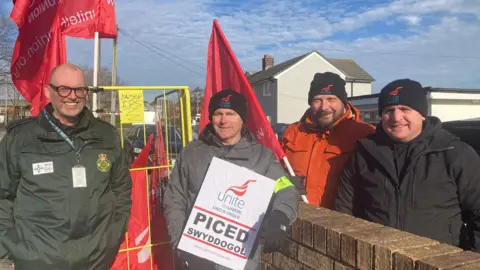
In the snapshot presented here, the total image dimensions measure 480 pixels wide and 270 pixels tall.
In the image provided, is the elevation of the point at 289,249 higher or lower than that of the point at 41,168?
lower

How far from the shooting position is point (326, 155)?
3219 mm

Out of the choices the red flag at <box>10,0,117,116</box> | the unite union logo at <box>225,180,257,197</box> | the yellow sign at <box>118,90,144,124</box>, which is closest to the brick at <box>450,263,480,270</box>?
the unite union logo at <box>225,180,257,197</box>

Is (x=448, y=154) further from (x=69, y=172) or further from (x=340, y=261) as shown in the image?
(x=69, y=172)

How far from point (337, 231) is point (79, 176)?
1588mm

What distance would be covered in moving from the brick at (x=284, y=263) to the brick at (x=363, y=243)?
1.49 feet

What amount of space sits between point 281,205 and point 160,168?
1.72m

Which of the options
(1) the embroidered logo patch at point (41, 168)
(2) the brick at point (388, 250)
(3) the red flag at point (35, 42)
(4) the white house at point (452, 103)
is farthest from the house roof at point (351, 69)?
(2) the brick at point (388, 250)

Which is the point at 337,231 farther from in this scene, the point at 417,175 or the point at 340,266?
the point at 417,175

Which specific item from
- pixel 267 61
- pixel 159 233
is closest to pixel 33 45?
pixel 159 233

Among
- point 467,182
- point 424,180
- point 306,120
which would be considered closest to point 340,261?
point 424,180

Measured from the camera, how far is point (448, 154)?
246 cm

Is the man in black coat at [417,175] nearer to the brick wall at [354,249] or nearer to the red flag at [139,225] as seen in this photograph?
the brick wall at [354,249]

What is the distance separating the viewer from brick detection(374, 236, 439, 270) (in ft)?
5.89

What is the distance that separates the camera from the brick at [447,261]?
63.0 inches
